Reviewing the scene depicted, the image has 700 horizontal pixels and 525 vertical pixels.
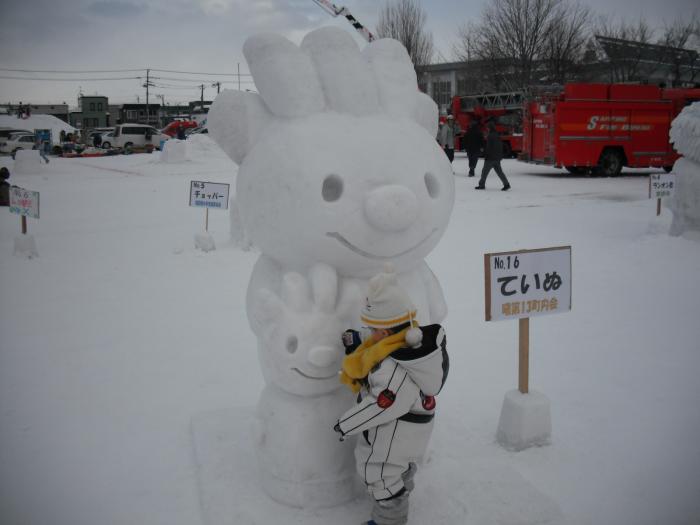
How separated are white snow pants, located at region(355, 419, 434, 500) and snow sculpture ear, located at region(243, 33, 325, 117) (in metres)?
1.46

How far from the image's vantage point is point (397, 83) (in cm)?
291

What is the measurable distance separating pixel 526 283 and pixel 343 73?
160cm

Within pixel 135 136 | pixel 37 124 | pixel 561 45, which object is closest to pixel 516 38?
pixel 561 45

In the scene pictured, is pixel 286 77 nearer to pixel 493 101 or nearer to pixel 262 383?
pixel 262 383

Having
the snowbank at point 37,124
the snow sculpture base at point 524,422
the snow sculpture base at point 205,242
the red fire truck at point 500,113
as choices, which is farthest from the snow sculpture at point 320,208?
the snowbank at point 37,124

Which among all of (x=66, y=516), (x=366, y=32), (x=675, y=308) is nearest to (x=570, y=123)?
(x=675, y=308)

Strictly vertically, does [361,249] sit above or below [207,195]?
below

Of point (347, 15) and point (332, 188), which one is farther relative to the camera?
point (347, 15)

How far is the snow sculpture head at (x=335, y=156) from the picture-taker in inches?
101

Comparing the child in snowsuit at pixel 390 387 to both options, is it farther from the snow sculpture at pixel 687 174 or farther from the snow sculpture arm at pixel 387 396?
the snow sculpture at pixel 687 174

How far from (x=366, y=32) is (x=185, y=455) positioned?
27348 mm

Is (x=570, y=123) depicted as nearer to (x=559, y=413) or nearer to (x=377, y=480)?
(x=559, y=413)

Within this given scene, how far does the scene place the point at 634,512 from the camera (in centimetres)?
299

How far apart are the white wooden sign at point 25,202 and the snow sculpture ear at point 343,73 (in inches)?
252
